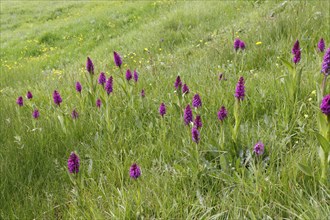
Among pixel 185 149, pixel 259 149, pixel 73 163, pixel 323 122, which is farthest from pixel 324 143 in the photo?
pixel 73 163

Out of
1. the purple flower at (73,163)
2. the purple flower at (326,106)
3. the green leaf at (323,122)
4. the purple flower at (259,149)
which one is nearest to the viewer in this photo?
the purple flower at (326,106)

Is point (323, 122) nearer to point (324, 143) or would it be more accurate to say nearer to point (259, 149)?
point (324, 143)

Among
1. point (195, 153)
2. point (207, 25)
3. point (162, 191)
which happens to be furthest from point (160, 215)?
point (207, 25)

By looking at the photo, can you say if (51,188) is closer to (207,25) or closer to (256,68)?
(256,68)

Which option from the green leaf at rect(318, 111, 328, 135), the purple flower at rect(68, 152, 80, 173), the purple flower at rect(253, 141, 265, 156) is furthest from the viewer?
the purple flower at rect(253, 141, 265, 156)

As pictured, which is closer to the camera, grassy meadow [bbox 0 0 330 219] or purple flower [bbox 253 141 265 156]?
grassy meadow [bbox 0 0 330 219]

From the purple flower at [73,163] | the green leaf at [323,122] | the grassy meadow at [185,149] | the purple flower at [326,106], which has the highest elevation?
the purple flower at [326,106]

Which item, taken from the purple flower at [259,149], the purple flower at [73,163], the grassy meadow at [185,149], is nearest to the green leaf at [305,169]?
the grassy meadow at [185,149]

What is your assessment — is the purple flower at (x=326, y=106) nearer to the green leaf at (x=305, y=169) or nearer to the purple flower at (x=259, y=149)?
the green leaf at (x=305, y=169)

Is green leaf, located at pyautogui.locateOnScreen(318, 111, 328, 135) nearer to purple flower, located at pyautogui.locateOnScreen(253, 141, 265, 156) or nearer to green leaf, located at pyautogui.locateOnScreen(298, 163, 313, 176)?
green leaf, located at pyautogui.locateOnScreen(298, 163, 313, 176)

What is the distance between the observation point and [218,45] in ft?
16.3

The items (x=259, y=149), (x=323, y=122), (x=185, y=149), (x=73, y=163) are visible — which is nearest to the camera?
(x=323, y=122)

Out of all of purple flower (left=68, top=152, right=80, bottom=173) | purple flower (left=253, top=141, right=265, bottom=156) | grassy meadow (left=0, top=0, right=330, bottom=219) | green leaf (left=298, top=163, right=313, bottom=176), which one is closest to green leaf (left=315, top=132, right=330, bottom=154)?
grassy meadow (left=0, top=0, right=330, bottom=219)

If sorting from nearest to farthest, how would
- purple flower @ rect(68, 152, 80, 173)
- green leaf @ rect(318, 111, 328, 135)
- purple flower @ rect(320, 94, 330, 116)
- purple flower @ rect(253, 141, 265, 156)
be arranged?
purple flower @ rect(320, 94, 330, 116) → green leaf @ rect(318, 111, 328, 135) → purple flower @ rect(68, 152, 80, 173) → purple flower @ rect(253, 141, 265, 156)
